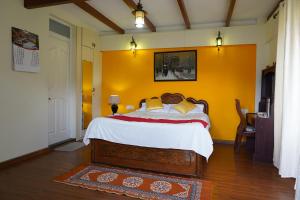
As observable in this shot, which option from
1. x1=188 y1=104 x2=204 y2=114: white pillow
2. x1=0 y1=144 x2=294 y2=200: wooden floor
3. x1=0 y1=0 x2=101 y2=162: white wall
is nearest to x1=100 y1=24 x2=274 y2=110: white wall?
x1=188 y1=104 x2=204 y2=114: white pillow

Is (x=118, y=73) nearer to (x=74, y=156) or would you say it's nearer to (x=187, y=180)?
(x=74, y=156)

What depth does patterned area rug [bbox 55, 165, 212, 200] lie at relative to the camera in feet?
7.88

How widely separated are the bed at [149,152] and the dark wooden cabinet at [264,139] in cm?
113

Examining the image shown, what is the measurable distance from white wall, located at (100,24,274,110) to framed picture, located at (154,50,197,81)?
0.72 ft

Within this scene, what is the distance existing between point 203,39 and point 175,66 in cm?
90

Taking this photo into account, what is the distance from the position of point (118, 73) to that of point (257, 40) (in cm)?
346

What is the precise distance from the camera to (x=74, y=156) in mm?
3773

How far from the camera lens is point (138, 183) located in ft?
8.75

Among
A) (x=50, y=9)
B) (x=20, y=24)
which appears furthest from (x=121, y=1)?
(x=20, y=24)

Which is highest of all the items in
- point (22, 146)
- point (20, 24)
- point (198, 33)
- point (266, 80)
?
point (198, 33)

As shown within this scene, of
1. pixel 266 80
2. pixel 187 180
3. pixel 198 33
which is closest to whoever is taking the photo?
pixel 187 180

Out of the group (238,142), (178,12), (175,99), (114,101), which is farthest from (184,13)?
(238,142)

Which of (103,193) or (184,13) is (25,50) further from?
(184,13)

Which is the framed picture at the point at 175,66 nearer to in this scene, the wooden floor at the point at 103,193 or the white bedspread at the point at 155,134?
the wooden floor at the point at 103,193
